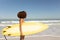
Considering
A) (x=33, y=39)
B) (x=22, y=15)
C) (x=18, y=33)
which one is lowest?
(x=33, y=39)

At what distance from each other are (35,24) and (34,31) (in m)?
0.07

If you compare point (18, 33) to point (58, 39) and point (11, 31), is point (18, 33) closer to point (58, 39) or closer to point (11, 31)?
→ point (11, 31)

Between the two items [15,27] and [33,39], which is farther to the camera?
[33,39]

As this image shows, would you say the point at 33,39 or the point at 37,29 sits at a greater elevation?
the point at 37,29

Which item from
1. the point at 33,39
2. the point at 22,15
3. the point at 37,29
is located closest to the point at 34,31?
the point at 37,29

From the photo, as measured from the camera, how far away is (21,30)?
1347 millimetres

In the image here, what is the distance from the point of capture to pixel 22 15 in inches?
53.6

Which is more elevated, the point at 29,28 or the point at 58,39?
the point at 29,28

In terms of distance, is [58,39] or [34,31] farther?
[58,39]

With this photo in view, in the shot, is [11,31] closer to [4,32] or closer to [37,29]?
[4,32]

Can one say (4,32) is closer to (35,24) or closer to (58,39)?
(35,24)

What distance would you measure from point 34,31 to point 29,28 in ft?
0.16

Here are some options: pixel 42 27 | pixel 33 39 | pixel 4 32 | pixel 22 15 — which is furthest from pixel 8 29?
pixel 33 39

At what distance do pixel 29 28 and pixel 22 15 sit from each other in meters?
0.12
